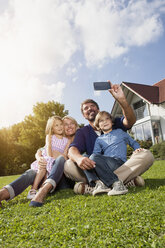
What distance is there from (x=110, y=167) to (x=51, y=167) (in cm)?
113

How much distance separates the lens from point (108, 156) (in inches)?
142

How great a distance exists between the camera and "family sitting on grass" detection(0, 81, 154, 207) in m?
3.33

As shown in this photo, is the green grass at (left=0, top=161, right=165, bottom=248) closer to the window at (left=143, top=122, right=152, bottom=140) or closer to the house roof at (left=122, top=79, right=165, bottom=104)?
the house roof at (left=122, top=79, right=165, bottom=104)

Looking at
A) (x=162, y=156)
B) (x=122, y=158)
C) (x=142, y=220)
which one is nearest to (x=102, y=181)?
(x=122, y=158)

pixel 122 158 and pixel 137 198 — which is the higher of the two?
pixel 122 158

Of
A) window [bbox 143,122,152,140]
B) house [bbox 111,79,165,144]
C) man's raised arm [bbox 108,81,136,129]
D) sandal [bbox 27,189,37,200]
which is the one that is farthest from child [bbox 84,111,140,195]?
window [bbox 143,122,152,140]

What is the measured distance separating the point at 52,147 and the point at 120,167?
162 cm

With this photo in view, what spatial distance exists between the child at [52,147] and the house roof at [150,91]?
16.3 m

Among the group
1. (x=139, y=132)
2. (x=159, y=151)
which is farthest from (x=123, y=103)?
(x=139, y=132)

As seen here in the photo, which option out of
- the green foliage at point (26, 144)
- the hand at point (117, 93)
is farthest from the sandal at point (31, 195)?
the green foliage at point (26, 144)

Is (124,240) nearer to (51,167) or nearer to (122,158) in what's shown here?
(122,158)

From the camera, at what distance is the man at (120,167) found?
3566 millimetres

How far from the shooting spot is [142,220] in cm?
198

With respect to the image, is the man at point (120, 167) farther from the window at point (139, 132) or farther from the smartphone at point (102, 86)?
the window at point (139, 132)
